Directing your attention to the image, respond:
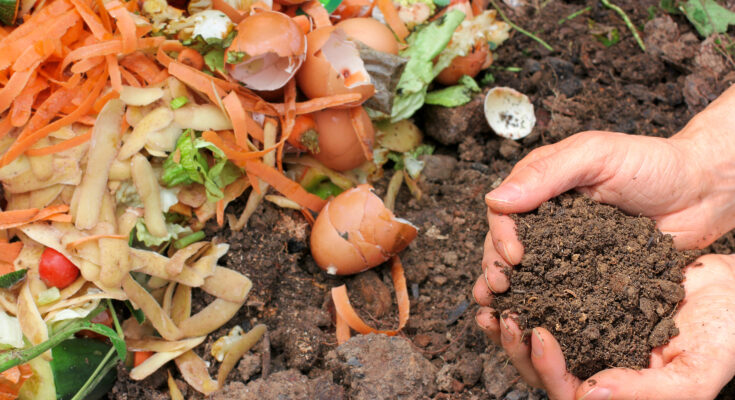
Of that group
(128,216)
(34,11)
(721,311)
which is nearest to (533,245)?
(721,311)

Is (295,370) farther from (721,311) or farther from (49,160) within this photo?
(721,311)

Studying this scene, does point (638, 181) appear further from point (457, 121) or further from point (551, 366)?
point (457, 121)

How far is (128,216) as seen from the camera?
6.45ft

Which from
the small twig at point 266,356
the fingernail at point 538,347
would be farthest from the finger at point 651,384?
the small twig at point 266,356

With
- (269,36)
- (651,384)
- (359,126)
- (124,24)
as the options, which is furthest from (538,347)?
(124,24)

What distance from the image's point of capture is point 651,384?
4.85ft

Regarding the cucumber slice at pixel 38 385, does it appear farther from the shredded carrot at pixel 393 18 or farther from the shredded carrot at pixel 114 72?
the shredded carrot at pixel 393 18

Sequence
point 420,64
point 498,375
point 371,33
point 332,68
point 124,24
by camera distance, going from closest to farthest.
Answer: point 498,375, point 124,24, point 332,68, point 371,33, point 420,64

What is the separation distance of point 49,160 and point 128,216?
283 millimetres

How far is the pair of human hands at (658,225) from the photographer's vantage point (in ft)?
4.96

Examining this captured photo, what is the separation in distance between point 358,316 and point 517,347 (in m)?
0.58

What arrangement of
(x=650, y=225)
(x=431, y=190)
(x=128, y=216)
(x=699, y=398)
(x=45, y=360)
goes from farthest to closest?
(x=431, y=190)
(x=128, y=216)
(x=45, y=360)
(x=650, y=225)
(x=699, y=398)

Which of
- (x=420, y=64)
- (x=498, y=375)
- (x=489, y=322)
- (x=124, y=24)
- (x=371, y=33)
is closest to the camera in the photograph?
(x=489, y=322)

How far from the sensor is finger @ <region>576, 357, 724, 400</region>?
1459 millimetres
